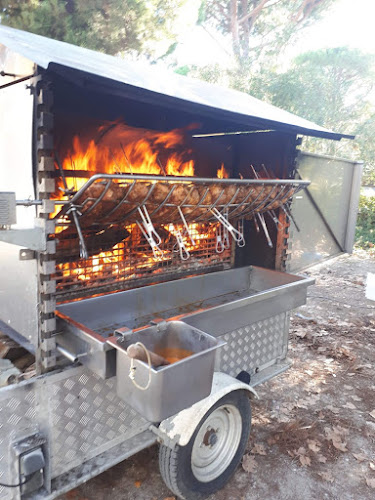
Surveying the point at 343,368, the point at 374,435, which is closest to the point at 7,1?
the point at 343,368

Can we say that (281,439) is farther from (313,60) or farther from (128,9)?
(313,60)

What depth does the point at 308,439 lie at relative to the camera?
3.45m

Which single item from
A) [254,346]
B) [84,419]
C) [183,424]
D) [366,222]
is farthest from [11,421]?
[366,222]

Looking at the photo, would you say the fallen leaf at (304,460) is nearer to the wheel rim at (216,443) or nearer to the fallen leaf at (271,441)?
the fallen leaf at (271,441)

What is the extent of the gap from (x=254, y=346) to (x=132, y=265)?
155 centimetres

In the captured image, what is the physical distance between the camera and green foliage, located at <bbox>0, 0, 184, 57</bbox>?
25.1ft

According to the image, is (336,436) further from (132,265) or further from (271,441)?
(132,265)

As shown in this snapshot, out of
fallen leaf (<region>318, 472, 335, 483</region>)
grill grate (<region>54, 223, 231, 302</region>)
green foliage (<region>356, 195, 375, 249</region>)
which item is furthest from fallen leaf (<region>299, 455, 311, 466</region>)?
green foliage (<region>356, 195, 375, 249</region>)

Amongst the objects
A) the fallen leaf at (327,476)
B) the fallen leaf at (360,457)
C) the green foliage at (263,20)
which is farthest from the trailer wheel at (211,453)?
the green foliage at (263,20)

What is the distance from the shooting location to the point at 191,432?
250cm

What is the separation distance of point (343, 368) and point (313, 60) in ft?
56.4

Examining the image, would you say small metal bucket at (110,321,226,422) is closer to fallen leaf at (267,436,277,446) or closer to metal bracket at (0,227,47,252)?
metal bracket at (0,227,47,252)

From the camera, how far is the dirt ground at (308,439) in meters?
2.87

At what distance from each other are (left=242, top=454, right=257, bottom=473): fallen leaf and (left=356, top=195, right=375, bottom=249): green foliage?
1177cm
